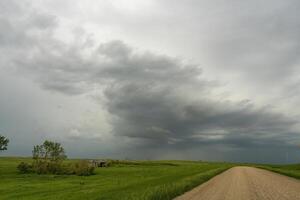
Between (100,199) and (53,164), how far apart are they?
3772 inches

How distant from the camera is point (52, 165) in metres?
124

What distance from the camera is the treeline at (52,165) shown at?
115 meters

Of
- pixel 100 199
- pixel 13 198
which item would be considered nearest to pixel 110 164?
pixel 13 198

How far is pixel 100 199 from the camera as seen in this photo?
3334 centimetres

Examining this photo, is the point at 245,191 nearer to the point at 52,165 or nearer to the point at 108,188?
the point at 108,188

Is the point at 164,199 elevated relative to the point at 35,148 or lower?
lower

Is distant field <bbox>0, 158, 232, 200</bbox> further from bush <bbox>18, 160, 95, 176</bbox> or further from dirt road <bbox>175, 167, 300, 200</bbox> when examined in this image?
bush <bbox>18, 160, 95, 176</bbox>

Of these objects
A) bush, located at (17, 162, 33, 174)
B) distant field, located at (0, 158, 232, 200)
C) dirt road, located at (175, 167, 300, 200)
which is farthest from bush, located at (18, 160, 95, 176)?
dirt road, located at (175, 167, 300, 200)

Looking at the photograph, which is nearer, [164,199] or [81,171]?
[164,199]

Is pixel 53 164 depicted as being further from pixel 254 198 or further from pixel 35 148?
pixel 254 198

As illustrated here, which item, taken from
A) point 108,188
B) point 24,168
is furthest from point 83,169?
point 108,188

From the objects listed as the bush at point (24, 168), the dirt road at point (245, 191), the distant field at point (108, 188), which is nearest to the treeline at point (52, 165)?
the bush at point (24, 168)

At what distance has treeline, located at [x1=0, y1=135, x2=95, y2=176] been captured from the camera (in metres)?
115

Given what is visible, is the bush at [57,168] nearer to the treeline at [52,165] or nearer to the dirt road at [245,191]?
the treeline at [52,165]
